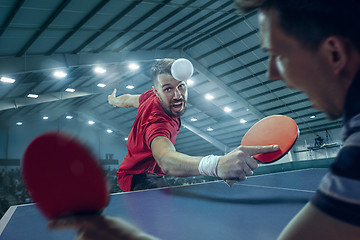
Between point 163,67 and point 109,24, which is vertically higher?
point 109,24

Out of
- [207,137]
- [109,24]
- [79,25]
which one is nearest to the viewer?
[79,25]

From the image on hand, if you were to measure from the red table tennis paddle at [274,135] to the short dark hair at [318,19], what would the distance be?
1040 mm

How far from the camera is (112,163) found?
78.4 feet

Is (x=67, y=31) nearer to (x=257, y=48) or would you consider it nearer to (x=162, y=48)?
(x=162, y=48)

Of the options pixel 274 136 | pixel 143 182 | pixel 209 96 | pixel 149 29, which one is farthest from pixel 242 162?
pixel 209 96

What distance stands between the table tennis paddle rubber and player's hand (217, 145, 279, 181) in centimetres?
9

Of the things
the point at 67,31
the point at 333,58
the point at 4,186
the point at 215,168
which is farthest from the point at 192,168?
the point at 4,186

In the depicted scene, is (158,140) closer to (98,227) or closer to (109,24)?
(98,227)

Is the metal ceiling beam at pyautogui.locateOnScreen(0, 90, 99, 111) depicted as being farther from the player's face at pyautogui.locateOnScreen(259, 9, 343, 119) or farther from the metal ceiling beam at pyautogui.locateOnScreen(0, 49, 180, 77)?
the player's face at pyautogui.locateOnScreen(259, 9, 343, 119)

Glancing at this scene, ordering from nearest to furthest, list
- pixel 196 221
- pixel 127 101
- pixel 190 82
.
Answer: pixel 196 221 < pixel 127 101 < pixel 190 82

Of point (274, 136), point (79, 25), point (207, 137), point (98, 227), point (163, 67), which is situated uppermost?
point (79, 25)

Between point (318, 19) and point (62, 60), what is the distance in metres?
10.2

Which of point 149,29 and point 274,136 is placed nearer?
point 274,136

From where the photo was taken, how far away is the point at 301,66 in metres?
0.67
